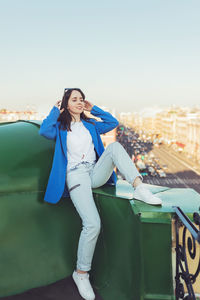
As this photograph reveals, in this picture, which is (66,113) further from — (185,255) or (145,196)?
(185,255)

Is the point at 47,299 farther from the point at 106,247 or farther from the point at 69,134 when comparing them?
the point at 69,134

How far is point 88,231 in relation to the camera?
2285mm

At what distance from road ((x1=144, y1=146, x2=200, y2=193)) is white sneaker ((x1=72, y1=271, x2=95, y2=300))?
42.1 meters

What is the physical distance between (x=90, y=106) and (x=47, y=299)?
76.4 inches

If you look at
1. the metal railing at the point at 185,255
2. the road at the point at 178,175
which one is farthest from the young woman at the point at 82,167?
the road at the point at 178,175

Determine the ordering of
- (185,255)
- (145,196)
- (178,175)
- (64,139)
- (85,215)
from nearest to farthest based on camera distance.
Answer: (185,255) < (145,196) < (85,215) < (64,139) < (178,175)

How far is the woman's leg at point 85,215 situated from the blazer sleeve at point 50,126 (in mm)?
466

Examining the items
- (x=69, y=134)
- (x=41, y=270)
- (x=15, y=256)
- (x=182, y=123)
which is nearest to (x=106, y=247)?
(x=41, y=270)

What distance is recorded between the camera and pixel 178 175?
52.7 metres

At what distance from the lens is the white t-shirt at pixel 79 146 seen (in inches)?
103

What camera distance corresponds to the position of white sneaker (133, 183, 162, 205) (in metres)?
2.09

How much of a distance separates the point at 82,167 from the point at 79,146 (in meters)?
0.21

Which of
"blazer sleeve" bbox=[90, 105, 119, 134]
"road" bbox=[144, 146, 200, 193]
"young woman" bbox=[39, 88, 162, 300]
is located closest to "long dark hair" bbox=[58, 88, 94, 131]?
"young woman" bbox=[39, 88, 162, 300]

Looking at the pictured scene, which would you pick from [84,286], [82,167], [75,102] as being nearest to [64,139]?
[82,167]
